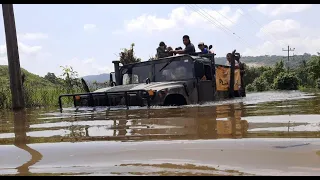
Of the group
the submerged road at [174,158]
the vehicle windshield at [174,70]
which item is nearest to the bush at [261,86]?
the vehicle windshield at [174,70]

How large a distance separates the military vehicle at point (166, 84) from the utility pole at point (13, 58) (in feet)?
5.59

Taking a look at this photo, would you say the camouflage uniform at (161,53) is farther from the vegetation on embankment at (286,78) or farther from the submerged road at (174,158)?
the vegetation on embankment at (286,78)

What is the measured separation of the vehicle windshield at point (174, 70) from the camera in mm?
8953

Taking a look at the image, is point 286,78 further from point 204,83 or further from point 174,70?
point 174,70

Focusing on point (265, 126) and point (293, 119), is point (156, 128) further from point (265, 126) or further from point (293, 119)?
point (293, 119)

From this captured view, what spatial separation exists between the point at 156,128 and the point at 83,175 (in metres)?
1.80

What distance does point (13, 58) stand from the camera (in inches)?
397

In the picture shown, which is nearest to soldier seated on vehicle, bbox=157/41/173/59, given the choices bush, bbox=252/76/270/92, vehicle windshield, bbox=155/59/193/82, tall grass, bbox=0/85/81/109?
vehicle windshield, bbox=155/59/193/82

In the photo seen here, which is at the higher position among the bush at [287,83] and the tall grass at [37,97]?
the tall grass at [37,97]

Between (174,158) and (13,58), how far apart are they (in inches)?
337

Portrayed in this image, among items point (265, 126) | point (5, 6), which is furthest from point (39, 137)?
point (5, 6)

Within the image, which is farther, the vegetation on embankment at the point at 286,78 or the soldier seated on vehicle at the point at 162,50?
the vegetation on embankment at the point at 286,78

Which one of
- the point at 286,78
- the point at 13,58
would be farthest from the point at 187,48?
the point at 286,78
